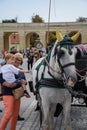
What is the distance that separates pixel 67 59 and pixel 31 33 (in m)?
88.9

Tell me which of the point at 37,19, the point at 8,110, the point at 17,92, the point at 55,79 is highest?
the point at 55,79

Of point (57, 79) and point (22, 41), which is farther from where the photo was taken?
point (22, 41)

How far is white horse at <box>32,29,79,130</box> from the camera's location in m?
6.97

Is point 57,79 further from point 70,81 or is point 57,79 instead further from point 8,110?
point 8,110

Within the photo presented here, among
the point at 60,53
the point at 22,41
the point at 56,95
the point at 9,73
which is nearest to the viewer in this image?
the point at 60,53

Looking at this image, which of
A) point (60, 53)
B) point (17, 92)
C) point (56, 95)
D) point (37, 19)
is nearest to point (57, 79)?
point (56, 95)

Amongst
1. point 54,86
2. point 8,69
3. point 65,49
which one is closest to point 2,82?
point 8,69

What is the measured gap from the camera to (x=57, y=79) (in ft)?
24.7

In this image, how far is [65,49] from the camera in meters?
6.98

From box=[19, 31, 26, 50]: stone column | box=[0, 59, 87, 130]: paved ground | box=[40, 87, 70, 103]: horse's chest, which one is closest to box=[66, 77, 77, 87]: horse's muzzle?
box=[40, 87, 70, 103]: horse's chest

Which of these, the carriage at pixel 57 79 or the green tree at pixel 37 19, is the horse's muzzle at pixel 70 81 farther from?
the green tree at pixel 37 19

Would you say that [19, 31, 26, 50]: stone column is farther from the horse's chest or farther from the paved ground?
the horse's chest

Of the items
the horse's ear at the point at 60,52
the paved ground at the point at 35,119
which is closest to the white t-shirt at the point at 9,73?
the horse's ear at the point at 60,52

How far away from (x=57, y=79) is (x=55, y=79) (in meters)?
0.04
